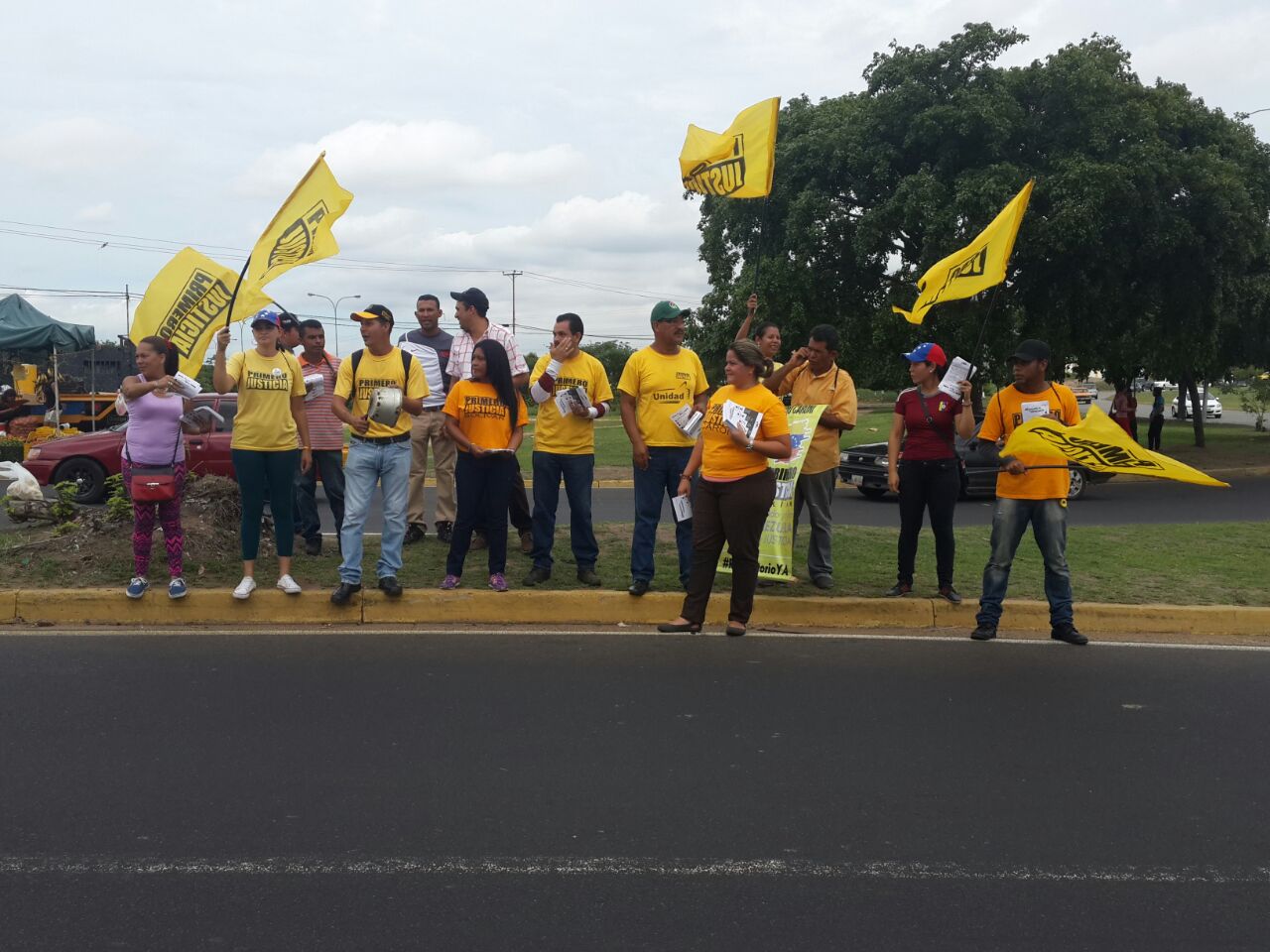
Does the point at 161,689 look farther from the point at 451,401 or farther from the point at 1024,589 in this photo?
the point at 1024,589

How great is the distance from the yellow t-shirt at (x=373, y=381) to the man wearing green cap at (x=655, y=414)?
1.48 metres

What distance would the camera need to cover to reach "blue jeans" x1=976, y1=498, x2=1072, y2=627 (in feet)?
22.6

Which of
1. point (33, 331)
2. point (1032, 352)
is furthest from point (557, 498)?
point (33, 331)

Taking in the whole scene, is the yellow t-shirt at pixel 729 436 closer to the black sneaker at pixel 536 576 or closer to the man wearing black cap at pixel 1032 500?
the man wearing black cap at pixel 1032 500

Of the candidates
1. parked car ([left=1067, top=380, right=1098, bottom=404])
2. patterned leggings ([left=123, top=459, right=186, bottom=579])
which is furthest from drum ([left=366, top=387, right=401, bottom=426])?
parked car ([left=1067, top=380, right=1098, bottom=404])

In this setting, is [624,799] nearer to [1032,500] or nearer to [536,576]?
[536,576]

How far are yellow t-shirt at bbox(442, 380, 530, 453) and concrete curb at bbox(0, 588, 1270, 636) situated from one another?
3.33 ft

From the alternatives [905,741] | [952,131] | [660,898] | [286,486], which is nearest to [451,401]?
[286,486]

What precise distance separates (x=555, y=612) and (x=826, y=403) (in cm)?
248

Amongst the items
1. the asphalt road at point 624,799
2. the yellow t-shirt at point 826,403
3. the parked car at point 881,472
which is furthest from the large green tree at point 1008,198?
the asphalt road at point 624,799

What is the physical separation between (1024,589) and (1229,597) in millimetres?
1372

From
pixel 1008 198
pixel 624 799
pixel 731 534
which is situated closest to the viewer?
Result: pixel 624 799

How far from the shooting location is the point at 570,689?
5.65 metres

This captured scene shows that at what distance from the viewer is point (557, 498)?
7695 mm
